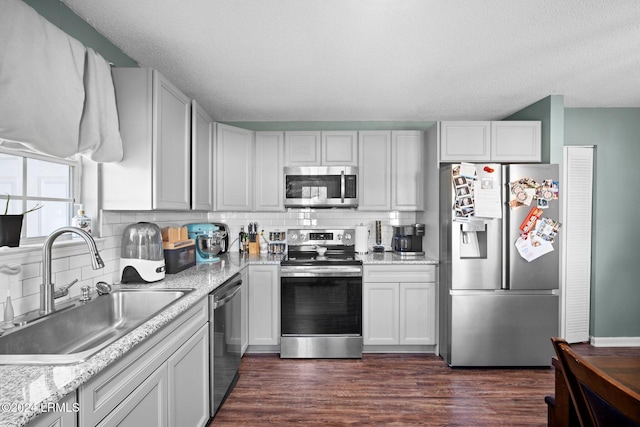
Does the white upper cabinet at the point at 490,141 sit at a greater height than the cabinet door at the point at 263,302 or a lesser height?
greater

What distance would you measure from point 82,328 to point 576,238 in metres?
4.29

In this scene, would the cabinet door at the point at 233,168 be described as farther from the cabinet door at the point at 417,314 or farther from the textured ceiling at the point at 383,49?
the cabinet door at the point at 417,314

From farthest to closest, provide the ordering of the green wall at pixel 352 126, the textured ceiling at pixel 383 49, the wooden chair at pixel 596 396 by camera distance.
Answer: the green wall at pixel 352 126 → the textured ceiling at pixel 383 49 → the wooden chair at pixel 596 396

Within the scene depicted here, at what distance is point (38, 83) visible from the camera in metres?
1.38

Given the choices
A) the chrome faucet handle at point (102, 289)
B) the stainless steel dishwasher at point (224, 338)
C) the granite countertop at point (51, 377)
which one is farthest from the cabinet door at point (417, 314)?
the chrome faucet handle at point (102, 289)

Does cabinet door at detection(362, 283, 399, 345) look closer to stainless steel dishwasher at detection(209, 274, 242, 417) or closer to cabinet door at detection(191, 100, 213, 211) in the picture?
stainless steel dishwasher at detection(209, 274, 242, 417)

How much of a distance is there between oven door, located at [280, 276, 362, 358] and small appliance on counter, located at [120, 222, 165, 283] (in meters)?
1.27

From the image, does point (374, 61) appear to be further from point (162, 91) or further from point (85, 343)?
point (85, 343)

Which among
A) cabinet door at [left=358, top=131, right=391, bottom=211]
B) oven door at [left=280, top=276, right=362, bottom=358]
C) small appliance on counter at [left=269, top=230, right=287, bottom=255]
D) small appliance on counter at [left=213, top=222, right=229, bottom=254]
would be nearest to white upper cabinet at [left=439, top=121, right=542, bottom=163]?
cabinet door at [left=358, top=131, right=391, bottom=211]

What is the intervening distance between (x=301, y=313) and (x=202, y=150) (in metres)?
1.76

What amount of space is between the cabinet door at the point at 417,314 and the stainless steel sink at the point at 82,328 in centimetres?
210

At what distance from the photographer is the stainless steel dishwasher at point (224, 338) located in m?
2.04

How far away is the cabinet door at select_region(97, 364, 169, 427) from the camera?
1.10 m

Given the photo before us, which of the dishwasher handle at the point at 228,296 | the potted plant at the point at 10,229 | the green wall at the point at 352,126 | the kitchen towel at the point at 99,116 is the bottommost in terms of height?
the dishwasher handle at the point at 228,296
